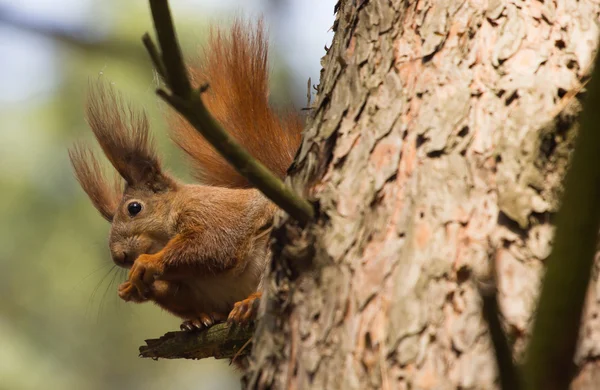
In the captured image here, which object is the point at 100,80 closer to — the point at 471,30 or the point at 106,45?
the point at 471,30

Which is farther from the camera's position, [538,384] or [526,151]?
[526,151]

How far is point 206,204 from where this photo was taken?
2.26 m

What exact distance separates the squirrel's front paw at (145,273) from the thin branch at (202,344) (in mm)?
169

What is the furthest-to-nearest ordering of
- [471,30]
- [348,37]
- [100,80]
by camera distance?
A: 1. [100,80]
2. [348,37]
3. [471,30]

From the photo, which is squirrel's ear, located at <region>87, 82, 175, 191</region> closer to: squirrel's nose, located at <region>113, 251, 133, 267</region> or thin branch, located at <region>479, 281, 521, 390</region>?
squirrel's nose, located at <region>113, 251, 133, 267</region>

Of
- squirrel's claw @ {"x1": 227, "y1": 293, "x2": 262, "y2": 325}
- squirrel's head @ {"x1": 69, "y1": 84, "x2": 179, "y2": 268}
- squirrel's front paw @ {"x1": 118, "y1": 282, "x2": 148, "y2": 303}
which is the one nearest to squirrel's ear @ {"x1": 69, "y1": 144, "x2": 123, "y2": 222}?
squirrel's head @ {"x1": 69, "y1": 84, "x2": 179, "y2": 268}

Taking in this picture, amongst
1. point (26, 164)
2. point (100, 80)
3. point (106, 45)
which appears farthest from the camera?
point (26, 164)

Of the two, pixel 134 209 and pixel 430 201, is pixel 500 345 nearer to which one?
pixel 430 201

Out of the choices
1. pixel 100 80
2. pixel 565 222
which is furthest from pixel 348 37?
pixel 100 80

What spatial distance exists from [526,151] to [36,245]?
4.11 metres

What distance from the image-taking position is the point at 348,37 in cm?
144

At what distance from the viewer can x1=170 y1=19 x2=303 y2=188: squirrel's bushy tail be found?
209 centimetres

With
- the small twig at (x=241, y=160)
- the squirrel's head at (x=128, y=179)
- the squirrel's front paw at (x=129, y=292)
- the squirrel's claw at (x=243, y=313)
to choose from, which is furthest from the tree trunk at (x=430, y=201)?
the squirrel's head at (x=128, y=179)

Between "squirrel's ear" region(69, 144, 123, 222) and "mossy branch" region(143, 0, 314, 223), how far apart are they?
1636mm
